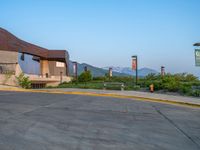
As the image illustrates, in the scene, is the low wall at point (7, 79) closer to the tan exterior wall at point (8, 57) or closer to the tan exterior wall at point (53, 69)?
the tan exterior wall at point (8, 57)

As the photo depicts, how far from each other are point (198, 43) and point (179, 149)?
17.3 m

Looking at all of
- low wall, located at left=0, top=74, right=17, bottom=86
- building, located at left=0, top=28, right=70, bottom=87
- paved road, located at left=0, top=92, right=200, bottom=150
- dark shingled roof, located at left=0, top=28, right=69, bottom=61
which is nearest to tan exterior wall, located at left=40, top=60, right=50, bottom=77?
building, located at left=0, top=28, right=70, bottom=87

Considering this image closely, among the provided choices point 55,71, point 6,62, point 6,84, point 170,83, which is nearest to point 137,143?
point 170,83

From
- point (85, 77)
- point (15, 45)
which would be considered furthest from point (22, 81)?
point (85, 77)

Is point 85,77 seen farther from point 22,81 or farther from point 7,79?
point 7,79

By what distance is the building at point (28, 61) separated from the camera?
4028 centimetres

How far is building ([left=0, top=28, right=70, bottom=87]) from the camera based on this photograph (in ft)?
132

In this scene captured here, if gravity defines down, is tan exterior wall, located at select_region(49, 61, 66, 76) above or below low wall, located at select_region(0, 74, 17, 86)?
above

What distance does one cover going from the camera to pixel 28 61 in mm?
49594

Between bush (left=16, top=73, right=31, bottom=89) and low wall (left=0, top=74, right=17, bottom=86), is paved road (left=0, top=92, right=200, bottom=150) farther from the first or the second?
bush (left=16, top=73, right=31, bottom=89)

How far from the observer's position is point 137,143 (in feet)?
24.2

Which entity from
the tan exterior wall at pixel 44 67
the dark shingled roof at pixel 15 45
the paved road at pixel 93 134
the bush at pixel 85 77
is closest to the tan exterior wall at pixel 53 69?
the tan exterior wall at pixel 44 67

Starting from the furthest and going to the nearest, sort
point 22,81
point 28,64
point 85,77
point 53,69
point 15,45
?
point 53,69
point 85,77
point 28,64
point 15,45
point 22,81

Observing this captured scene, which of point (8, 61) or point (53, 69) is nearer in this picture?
point (8, 61)
